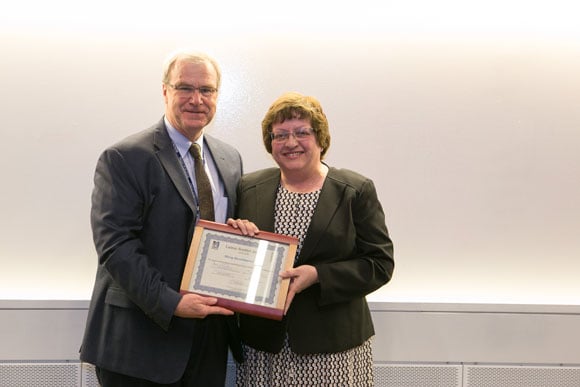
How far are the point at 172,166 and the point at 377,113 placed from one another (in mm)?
1523

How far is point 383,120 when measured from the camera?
3.44 m

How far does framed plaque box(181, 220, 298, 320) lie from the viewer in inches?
87.5

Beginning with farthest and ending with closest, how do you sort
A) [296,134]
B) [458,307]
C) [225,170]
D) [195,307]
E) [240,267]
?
→ [458,307] < [225,170] < [296,134] < [240,267] < [195,307]

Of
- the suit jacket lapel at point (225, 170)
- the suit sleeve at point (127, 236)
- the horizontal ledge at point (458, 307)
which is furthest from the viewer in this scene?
the horizontal ledge at point (458, 307)

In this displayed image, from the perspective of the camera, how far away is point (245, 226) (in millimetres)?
2258

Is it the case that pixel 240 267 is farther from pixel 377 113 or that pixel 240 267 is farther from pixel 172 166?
pixel 377 113

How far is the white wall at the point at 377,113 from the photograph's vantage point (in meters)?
3.31

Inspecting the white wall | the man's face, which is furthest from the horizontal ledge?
the man's face

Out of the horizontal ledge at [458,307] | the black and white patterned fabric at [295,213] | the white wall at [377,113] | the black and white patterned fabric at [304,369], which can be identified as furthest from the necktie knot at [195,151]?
the horizontal ledge at [458,307]

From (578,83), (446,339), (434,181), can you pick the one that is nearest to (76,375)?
(446,339)

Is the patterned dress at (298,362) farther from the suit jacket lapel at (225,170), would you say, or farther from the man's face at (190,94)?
the man's face at (190,94)

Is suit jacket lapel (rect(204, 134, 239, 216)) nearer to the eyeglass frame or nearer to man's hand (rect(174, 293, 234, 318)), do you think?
the eyeglass frame

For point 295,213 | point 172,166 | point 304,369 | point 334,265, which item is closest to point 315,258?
point 334,265

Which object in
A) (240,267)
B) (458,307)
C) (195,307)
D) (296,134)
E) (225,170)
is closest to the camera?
(195,307)
